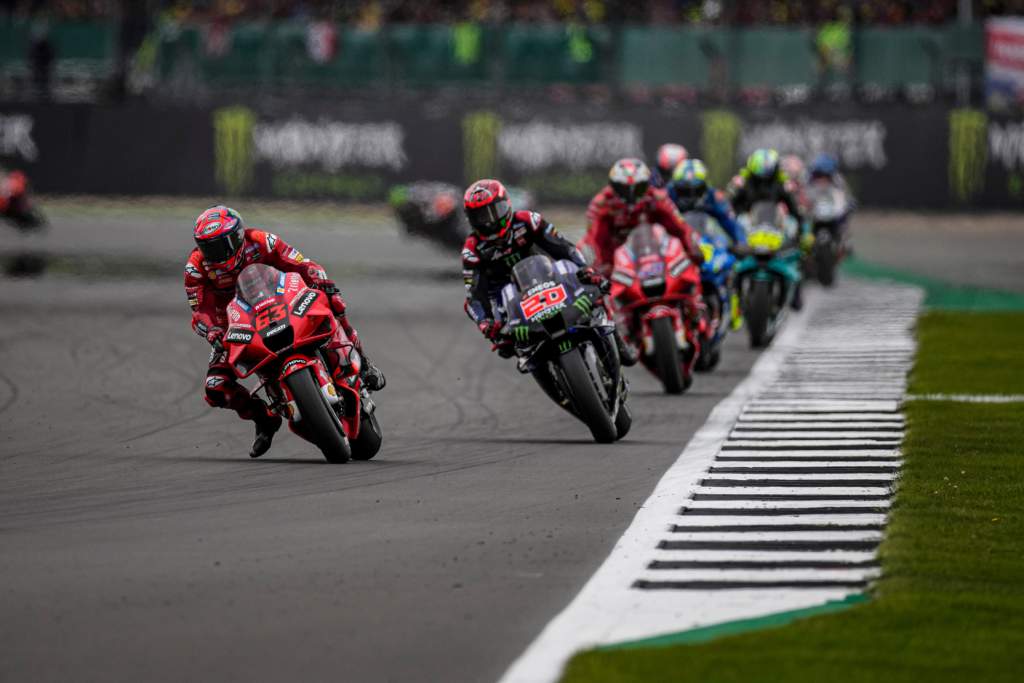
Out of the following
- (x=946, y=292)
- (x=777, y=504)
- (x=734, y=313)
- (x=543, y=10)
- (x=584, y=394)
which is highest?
(x=543, y=10)

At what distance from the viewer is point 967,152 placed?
111ft

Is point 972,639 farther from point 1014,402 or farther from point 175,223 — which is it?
point 175,223

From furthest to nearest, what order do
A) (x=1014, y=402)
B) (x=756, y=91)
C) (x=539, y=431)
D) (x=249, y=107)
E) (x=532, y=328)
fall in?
(x=249, y=107) → (x=756, y=91) → (x=1014, y=402) → (x=539, y=431) → (x=532, y=328)

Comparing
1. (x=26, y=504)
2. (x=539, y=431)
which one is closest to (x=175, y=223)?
(x=539, y=431)

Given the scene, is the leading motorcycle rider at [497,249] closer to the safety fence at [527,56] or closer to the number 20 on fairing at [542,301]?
the number 20 on fairing at [542,301]

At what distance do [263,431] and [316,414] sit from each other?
986 millimetres

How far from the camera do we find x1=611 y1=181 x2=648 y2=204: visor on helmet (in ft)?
48.7

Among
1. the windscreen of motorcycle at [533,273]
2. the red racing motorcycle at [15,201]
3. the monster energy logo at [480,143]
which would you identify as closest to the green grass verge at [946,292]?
the monster energy logo at [480,143]

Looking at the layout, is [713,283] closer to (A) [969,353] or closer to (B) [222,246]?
(A) [969,353]

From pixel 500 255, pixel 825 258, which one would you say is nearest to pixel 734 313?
pixel 500 255

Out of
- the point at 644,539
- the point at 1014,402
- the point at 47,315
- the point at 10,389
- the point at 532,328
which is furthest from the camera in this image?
the point at 47,315

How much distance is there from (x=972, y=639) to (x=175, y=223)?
96.7ft

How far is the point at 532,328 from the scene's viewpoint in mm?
11953

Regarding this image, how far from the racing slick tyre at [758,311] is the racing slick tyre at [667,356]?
11.0 feet
